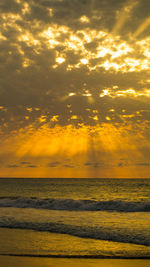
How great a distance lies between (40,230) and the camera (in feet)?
40.1

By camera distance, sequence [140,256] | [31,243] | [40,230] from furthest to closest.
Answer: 1. [40,230]
2. [31,243]
3. [140,256]

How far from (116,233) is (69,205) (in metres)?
14.8

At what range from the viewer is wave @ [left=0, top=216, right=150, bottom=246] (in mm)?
10398

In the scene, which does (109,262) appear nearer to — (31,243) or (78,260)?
(78,260)

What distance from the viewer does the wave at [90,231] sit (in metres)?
10.4

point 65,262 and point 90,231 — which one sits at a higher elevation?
point 90,231

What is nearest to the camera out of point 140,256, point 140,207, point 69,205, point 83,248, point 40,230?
point 140,256

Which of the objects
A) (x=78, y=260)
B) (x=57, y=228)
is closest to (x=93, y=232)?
(x=57, y=228)

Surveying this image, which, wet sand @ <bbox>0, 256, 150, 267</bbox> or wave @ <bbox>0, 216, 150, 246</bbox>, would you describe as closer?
wet sand @ <bbox>0, 256, 150, 267</bbox>

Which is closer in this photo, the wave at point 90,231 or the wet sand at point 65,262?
the wet sand at point 65,262

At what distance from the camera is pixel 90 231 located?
11.8 metres

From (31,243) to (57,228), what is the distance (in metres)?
2.88

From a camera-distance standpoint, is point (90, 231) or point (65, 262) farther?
point (90, 231)

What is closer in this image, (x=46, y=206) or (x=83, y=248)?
(x=83, y=248)
